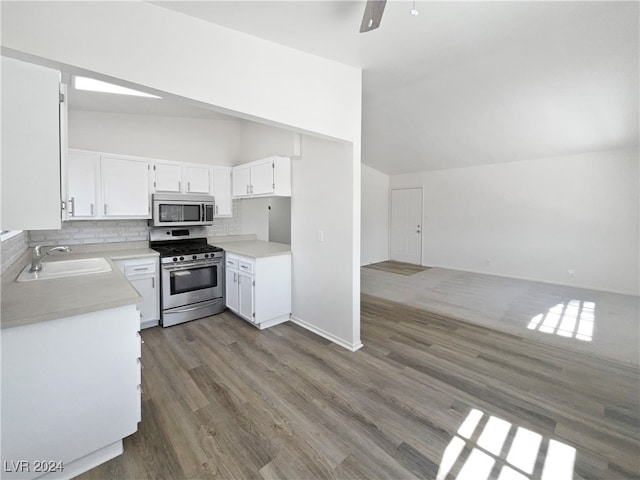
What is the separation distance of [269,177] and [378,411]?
2769 mm

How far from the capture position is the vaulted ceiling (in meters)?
2.05

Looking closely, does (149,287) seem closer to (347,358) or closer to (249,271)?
(249,271)

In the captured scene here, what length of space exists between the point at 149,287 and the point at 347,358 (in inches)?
96.5

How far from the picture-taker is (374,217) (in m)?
7.77

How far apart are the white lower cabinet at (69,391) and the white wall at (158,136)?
296cm

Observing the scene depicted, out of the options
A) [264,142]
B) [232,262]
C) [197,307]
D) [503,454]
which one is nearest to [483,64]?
[264,142]

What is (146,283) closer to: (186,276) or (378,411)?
(186,276)

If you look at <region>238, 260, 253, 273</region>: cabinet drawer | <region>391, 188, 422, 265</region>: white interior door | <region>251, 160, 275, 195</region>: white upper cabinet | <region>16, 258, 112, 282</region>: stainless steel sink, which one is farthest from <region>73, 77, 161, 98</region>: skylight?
<region>391, 188, 422, 265</region>: white interior door

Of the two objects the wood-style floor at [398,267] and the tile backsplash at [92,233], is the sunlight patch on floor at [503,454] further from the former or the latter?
the wood-style floor at [398,267]

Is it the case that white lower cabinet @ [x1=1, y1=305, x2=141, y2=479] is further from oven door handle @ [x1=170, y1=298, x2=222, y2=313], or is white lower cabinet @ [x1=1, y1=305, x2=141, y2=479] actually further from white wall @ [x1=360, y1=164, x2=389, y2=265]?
white wall @ [x1=360, y1=164, x2=389, y2=265]

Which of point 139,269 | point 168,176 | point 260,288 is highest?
point 168,176

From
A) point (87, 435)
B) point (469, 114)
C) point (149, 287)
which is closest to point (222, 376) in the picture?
point (87, 435)

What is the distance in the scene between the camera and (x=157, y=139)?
3926 millimetres

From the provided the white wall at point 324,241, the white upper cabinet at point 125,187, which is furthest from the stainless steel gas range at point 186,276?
the white wall at point 324,241
